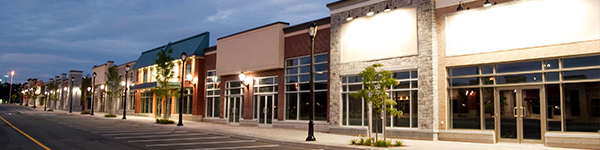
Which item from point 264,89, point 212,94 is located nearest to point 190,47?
point 212,94

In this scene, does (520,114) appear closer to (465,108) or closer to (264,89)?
(465,108)

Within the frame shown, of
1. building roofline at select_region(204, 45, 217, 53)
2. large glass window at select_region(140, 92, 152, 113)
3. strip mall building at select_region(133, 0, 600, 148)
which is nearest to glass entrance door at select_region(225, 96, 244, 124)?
strip mall building at select_region(133, 0, 600, 148)

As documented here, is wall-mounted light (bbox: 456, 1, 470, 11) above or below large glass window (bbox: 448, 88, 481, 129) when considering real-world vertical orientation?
above

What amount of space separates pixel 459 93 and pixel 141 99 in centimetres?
3598

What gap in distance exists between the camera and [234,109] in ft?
97.6

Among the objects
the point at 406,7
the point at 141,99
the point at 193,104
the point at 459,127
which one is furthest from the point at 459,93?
the point at 141,99

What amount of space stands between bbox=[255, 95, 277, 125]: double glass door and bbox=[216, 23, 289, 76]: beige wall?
1.90 metres

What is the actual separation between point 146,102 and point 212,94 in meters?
13.9

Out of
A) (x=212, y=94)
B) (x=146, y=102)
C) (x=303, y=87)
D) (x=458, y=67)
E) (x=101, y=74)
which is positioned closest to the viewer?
(x=458, y=67)

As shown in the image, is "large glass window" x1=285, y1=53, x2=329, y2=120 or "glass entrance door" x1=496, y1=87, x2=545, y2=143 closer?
"glass entrance door" x1=496, y1=87, x2=545, y2=143

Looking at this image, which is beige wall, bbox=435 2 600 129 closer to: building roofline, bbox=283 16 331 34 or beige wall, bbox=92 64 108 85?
building roofline, bbox=283 16 331 34

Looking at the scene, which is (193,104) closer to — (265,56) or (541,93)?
(265,56)

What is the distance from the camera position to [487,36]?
16.2 metres

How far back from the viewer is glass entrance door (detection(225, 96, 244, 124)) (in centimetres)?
2944
